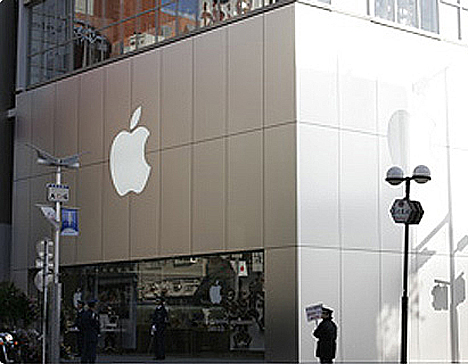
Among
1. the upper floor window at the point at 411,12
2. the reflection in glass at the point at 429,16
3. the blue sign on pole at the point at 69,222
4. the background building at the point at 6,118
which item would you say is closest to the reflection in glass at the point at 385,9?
the upper floor window at the point at 411,12

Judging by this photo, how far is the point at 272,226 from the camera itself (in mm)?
27000

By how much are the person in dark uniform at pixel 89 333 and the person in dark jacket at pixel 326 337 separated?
7.87m

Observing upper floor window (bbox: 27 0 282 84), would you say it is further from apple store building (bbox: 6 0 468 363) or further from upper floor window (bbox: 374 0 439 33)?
upper floor window (bbox: 374 0 439 33)

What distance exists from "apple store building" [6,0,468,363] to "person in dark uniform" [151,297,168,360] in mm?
283

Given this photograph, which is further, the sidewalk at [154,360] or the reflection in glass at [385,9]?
the reflection in glass at [385,9]

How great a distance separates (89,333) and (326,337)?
8290mm

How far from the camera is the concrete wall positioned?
87.9 ft

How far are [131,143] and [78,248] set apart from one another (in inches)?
193

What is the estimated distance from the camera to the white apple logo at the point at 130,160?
32.1m

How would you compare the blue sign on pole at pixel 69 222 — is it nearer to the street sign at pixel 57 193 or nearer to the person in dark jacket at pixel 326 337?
the street sign at pixel 57 193

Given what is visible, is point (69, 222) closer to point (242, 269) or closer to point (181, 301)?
point (242, 269)

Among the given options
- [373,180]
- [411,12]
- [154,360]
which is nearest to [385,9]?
[411,12]

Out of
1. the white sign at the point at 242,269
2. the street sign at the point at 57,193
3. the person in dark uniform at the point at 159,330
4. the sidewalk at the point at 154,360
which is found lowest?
the sidewalk at the point at 154,360

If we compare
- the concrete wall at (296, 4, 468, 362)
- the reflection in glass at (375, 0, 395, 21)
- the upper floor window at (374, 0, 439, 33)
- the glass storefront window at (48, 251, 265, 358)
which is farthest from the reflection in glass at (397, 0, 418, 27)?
the glass storefront window at (48, 251, 265, 358)
